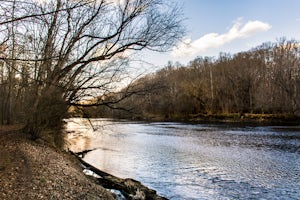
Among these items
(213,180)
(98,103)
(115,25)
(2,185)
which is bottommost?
(213,180)

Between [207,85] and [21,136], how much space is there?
69120mm

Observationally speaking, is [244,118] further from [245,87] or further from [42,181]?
[42,181]

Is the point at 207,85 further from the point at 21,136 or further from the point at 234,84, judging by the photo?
the point at 21,136

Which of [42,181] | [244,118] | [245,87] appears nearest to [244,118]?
[244,118]

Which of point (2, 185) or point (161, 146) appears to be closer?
point (2, 185)

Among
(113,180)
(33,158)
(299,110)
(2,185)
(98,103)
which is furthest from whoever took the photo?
(299,110)

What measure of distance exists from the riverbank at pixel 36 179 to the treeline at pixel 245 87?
148 feet

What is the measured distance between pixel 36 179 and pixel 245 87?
69755mm

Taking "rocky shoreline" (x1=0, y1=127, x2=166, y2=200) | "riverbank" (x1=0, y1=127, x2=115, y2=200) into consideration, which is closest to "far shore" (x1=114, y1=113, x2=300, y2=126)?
"rocky shoreline" (x1=0, y1=127, x2=166, y2=200)

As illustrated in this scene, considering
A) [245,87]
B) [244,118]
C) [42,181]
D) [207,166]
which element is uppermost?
[245,87]

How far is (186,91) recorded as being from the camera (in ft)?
264

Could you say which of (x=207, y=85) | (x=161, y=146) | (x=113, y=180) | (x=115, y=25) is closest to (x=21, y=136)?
(x=113, y=180)

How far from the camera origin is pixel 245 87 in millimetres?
74250

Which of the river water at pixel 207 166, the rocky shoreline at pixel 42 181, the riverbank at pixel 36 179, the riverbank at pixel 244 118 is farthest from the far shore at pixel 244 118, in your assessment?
the riverbank at pixel 36 179
